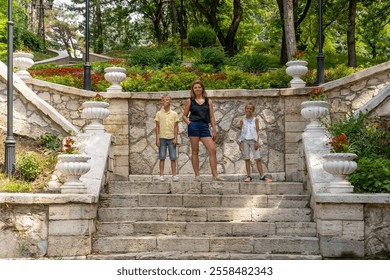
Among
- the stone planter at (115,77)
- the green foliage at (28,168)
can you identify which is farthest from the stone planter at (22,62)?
the green foliage at (28,168)

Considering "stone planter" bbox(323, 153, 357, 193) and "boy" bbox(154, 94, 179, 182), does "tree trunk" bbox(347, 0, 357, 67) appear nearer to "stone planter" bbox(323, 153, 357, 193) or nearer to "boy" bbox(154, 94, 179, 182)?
"boy" bbox(154, 94, 179, 182)

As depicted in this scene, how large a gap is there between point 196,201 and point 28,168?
8.97 ft

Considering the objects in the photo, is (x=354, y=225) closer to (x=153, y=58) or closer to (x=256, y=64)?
(x=256, y=64)

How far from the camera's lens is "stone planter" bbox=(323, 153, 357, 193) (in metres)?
8.12

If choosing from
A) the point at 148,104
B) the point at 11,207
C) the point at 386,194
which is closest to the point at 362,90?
the point at 148,104

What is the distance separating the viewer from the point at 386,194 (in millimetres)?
7977

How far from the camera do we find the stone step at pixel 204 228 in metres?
8.67

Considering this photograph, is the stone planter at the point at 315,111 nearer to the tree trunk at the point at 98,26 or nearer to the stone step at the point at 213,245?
the stone step at the point at 213,245

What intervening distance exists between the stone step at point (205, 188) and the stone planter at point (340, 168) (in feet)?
6.48

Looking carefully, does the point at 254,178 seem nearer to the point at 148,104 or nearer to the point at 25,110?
the point at 148,104

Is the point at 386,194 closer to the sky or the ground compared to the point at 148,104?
closer to the ground

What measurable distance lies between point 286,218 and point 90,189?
2.97 metres

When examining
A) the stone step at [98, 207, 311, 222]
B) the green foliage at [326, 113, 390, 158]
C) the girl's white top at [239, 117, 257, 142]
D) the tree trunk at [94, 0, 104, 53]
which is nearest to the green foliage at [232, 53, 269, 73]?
the girl's white top at [239, 117, 257, 142]

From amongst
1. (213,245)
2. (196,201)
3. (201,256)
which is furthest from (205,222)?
(201,256)
